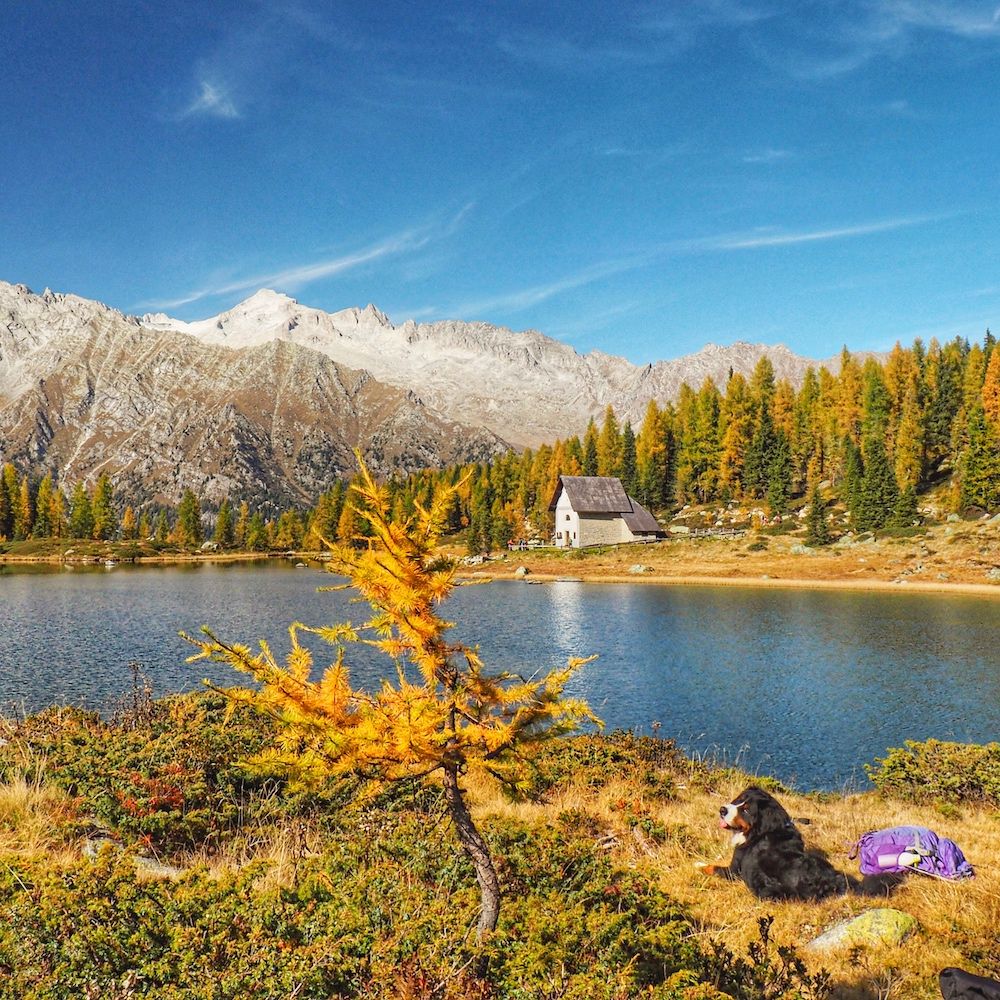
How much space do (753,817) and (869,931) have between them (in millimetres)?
1977

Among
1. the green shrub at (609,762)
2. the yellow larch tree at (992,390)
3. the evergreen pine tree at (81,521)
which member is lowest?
the green shrub at (609,762)

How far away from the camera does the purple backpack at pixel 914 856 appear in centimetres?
834

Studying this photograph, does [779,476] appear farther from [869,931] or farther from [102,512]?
[102,512]

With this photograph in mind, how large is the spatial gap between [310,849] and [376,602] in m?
4.48

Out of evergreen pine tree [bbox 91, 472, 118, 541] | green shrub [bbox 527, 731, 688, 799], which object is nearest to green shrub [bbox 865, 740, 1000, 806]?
green shrub [bbox 527, 731, 688, 799]

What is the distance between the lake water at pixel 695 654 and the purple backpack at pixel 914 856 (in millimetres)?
8819

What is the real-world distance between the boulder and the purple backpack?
1.39m

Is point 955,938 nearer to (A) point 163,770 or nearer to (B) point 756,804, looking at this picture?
(B) point 756,804

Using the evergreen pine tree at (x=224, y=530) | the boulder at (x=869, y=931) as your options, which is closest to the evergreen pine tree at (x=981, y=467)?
the boulder at (x=869, y=931)

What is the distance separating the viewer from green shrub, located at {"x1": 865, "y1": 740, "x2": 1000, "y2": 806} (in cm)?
1343

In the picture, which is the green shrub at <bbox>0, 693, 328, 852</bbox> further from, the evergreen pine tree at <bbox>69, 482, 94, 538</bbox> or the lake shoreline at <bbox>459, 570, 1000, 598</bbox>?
the evergreen pine tree at <bbox>69, 482, 94, 538</bbox>

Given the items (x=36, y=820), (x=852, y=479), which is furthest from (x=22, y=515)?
(x=36, y=820)

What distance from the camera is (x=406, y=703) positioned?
553 cm

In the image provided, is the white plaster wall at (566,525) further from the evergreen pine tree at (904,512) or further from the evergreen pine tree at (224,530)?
the evergreen pine tree at (224,530)
